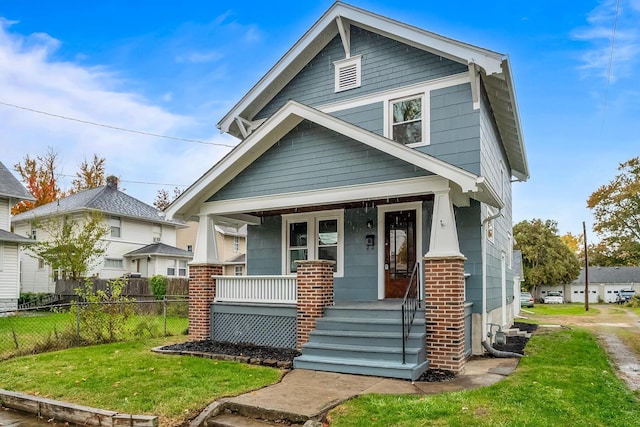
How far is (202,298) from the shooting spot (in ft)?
33.9

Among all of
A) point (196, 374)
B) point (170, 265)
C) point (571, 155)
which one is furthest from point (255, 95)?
point (170, 265)

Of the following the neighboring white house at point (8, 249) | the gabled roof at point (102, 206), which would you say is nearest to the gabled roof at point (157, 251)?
the gabled roof at point (102, 206)

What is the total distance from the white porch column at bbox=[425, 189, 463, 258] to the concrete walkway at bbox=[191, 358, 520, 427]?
1.92m

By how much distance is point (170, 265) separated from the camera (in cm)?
2823

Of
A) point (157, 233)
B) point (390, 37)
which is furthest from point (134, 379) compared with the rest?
point (157, 233)

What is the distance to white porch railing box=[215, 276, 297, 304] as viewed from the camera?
9.41 metres

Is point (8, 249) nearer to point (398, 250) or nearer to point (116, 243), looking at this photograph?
point (116, 243)

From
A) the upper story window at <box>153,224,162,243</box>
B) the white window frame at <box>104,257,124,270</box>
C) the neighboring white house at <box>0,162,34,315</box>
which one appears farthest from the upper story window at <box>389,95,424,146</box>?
the upper story window at <box>153,224,162,243</box>

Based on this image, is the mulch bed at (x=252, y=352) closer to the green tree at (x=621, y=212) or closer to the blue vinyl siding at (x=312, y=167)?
the blue vinyl siding at (x=312, y=167)

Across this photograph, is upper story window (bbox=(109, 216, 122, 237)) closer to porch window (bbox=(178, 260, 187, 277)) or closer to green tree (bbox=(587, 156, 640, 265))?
porch window (bbox=(178, 260, 187, 277))

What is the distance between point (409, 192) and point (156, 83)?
15.4 meters

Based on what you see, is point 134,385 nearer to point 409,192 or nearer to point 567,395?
point 409,192

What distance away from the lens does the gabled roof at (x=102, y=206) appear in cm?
2609

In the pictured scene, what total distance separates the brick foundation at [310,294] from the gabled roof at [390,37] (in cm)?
489
